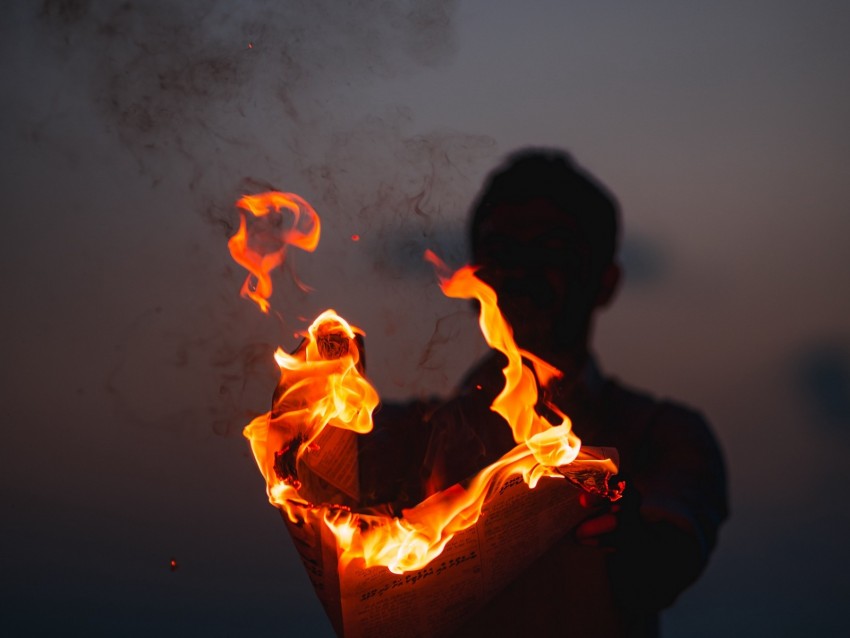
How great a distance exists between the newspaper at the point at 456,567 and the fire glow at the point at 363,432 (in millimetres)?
20

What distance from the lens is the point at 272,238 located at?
2.16m

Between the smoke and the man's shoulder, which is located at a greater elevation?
the smoke

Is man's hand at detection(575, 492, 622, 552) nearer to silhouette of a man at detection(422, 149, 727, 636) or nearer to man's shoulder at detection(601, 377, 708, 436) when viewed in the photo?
silhouette of a man at detection(422, 149, 727, 636)

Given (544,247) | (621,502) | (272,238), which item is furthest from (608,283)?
(272,238)

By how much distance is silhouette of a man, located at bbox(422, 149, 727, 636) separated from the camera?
1493 mm

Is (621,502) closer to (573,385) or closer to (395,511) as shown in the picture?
(395,511)

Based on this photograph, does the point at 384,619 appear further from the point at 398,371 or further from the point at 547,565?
the point at 398,371

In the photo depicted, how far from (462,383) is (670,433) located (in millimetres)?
714

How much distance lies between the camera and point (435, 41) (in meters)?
2.39

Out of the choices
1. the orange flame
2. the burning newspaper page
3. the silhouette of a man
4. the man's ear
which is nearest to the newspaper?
the burning newspaper page

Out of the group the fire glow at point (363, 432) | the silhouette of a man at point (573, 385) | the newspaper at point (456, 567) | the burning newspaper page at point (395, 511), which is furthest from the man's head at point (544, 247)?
the newspaper at point (456, 567)

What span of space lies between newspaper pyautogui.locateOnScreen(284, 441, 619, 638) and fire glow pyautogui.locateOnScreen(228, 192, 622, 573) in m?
0.02

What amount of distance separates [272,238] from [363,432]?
0.89m

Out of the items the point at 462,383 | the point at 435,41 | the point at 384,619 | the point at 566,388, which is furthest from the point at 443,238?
the point at 384,619
